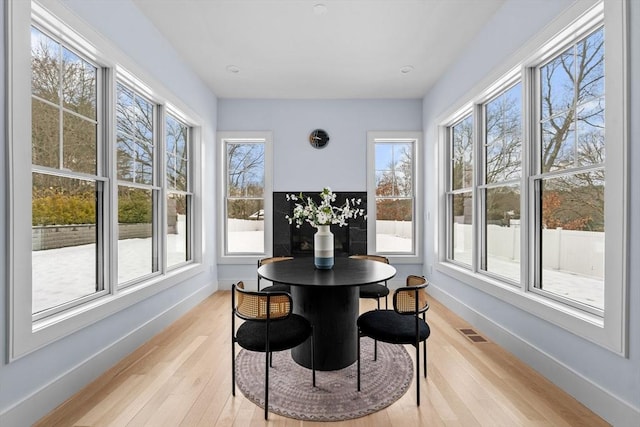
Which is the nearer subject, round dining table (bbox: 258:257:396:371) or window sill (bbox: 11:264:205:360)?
window sill (bbox: 11:264:205:360)

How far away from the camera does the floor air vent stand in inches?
120

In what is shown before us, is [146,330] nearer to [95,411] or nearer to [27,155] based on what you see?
[95,411]

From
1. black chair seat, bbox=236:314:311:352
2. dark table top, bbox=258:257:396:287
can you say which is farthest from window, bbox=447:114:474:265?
black chair seat, bbox=236:314:311:352

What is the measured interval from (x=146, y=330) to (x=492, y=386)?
299cm

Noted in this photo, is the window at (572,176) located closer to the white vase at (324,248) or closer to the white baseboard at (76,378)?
the white vase at (324,248)

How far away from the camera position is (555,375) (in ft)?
7.36

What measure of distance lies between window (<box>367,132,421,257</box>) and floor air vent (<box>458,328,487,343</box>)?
1856 millimetres

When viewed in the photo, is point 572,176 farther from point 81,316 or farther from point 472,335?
point 81,316

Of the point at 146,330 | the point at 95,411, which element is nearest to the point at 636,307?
the point at 95,411

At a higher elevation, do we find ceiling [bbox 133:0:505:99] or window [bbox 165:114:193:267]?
ceiling [bbox 133:0:505:99]

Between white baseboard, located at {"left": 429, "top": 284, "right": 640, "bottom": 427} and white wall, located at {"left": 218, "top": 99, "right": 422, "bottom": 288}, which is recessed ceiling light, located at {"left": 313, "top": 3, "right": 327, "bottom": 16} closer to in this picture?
white wall, located at {"left": 218, "top": 99, "right": 422, "bottom": 288}

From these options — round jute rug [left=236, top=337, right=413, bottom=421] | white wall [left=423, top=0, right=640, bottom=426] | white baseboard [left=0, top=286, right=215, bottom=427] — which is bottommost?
round jute rug [left=236, top=337, right=413, bottom=421]

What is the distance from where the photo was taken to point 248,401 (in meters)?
2.08

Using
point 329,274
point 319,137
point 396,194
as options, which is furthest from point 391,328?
point 319,137
